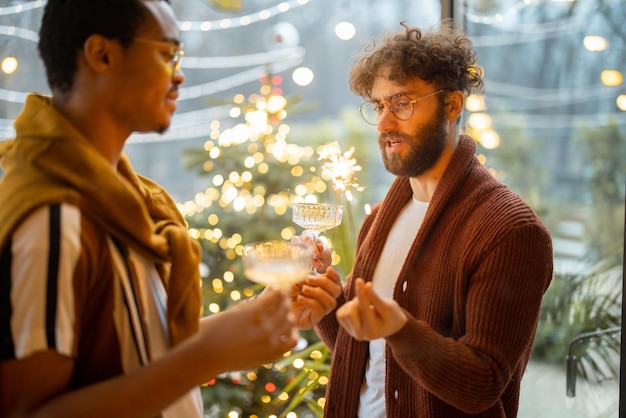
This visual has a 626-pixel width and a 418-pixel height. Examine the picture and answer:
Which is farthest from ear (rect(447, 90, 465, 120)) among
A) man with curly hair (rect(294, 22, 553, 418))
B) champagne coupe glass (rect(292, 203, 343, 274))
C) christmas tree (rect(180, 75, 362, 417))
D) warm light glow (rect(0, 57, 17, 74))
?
A: warm light glow (rect(0, 57, 17, 74))

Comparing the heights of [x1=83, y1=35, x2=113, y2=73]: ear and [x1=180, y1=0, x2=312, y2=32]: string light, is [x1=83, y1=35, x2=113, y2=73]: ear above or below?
above

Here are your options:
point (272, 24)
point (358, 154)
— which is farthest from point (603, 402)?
point (272, 24)

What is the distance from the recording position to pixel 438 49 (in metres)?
1.92

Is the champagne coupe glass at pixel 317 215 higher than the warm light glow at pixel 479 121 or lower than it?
higher

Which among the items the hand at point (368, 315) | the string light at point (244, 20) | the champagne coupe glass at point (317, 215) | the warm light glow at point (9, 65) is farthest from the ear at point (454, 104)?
the string light at point (244, 20)

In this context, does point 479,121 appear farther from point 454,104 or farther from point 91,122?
point 91,122

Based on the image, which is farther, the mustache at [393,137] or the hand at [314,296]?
the mustache at [393,137]

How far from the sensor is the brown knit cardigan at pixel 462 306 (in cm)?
155

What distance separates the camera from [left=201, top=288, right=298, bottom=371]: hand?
1098 mm

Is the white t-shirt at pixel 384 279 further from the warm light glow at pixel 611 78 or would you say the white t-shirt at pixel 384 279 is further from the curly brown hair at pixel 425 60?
the warm light glow at pixel 611 78

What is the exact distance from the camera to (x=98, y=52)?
113 cm

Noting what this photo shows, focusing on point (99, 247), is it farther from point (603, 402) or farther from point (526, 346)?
point (603, 402)

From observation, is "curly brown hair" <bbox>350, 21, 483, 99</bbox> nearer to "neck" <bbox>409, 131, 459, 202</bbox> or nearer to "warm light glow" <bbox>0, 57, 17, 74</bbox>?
"neck" <bbox>409, 131, 459, 202</bbox>

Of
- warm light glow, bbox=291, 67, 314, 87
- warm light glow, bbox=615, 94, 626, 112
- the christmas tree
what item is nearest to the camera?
warm light glow, bbox=615, 94, 626, 112
